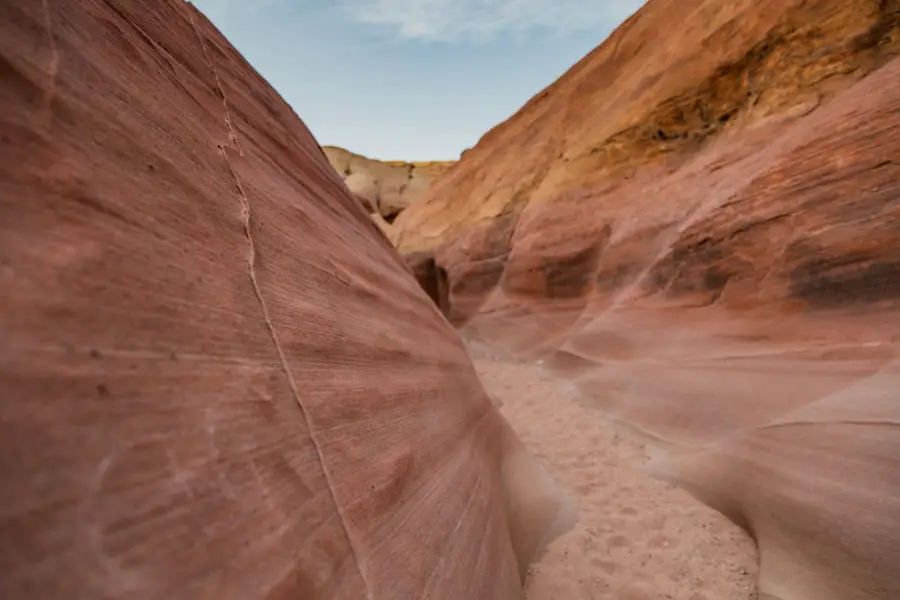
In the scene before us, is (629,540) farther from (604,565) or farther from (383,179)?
(383,179)

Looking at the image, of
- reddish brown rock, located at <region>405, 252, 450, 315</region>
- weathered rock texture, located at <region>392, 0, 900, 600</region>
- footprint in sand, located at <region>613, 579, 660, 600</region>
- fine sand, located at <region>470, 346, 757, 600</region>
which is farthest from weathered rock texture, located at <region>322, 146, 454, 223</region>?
footprint in sand, located at <region>613, 579, 660, 600</region>

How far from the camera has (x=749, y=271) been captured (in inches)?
155

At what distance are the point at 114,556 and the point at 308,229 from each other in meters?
1.21

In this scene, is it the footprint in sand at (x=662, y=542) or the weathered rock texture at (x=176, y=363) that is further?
the footprint in sand at (x=662, y=542)

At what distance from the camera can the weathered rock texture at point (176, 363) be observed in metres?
0.67

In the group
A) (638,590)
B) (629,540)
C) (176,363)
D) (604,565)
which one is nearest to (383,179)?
(629,540)

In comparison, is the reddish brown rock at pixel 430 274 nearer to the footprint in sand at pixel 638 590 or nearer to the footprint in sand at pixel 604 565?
the footprint in sand at pixel 604 565

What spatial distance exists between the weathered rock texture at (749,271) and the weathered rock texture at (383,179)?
1772cm

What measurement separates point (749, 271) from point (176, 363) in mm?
4466

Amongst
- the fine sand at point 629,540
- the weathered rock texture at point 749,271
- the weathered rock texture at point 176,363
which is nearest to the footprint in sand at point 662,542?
the fine sand at point 629,540

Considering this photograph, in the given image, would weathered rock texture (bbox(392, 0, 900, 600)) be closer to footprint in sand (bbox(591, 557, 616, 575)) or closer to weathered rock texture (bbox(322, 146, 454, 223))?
footprint in sand (bbox(591, 557, 616, 575))

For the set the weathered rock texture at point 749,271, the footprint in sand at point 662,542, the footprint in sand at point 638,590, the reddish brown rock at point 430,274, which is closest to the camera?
the footprint in sand at point 638,590

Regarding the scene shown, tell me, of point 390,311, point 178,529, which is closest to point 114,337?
point 178,529

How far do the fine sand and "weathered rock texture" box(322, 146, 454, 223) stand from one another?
71.7 ft
